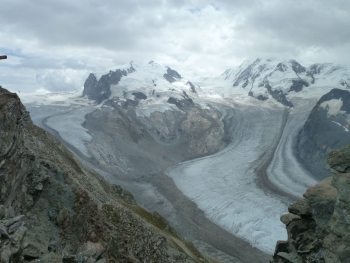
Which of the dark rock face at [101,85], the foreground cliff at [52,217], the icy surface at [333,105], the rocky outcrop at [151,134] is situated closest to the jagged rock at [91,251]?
the foreground cliff at [52,217]

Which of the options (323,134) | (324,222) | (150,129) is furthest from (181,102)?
(324,222)

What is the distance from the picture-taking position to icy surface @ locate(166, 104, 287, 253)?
4803cm

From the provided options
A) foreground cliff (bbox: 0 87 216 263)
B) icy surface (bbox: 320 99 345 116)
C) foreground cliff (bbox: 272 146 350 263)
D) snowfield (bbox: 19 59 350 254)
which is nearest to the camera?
foreground cliff (bbox: 0 87 216 263)

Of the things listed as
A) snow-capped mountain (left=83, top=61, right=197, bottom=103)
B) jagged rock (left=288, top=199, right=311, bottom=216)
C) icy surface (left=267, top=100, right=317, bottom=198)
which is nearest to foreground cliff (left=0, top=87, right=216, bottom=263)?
jagged rock (left=288, top=199, right=311, bottom=216)

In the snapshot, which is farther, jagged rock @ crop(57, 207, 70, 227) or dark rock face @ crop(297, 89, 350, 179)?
dark rock face @ crop(297, 89, 350, 179)

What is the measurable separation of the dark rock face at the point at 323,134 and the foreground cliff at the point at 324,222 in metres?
65.2

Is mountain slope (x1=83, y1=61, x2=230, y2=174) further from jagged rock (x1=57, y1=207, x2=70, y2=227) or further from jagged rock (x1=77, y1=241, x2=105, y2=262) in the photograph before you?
jagged rock (x1=77, y1=241, x2=105, y2=262)

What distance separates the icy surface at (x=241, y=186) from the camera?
48.0 m

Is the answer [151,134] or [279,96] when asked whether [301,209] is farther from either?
[279,96]

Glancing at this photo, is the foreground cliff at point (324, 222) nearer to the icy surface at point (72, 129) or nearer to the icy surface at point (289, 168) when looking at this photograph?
the icy surface at point (289, 168)

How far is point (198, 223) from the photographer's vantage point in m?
51.4

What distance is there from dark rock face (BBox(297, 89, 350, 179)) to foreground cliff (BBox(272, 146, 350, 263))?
65.2 metres

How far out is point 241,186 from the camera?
66125mm

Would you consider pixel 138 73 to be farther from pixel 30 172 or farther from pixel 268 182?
pixel 30 172
